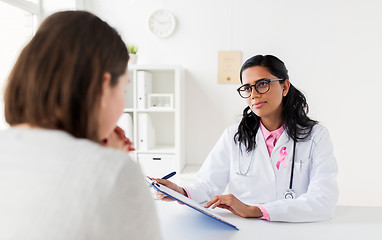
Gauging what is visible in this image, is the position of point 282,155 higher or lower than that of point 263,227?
higher

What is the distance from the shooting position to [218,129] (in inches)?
123

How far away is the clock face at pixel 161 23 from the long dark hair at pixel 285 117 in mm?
1542

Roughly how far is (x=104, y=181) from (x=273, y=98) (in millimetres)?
1309

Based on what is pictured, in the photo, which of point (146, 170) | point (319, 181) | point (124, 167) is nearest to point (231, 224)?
point (319, 181)

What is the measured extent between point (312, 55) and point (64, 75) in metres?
2.79

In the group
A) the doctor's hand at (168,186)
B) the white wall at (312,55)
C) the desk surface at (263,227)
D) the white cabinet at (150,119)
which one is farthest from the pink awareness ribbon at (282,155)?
the white wall at (312,55)

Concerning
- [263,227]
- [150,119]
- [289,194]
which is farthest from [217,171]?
[150,119]

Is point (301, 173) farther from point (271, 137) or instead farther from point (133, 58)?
point (133, 58)

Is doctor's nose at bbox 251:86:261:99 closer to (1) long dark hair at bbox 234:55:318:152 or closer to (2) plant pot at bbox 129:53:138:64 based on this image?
(1) long dark hair at bbox 234:55:318:152

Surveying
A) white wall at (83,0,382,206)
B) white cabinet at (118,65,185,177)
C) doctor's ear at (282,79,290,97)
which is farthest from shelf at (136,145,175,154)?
doctor's ear at (282,79,290,97)

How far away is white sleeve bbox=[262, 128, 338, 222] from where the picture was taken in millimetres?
1224

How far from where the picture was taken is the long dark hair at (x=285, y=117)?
1.66 m

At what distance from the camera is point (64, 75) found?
1.81 ft

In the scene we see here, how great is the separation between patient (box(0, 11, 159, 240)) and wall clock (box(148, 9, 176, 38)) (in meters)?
2.54
